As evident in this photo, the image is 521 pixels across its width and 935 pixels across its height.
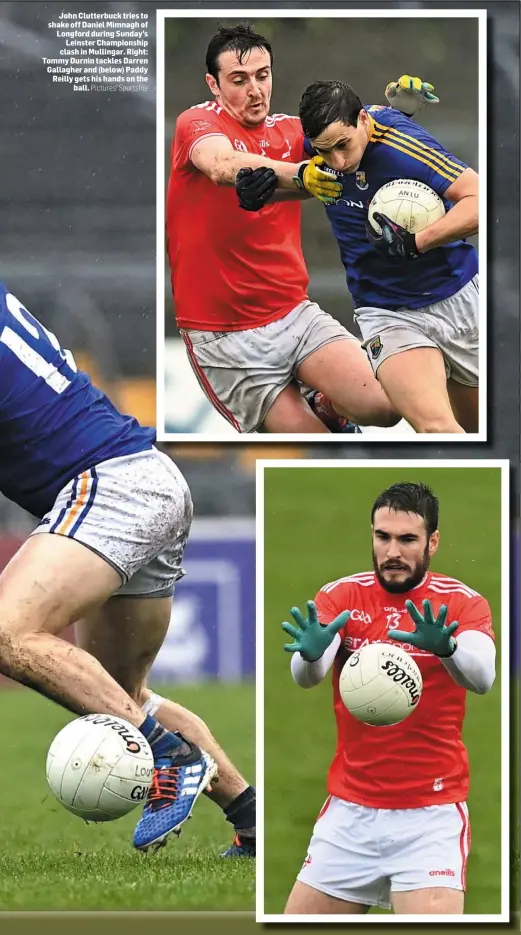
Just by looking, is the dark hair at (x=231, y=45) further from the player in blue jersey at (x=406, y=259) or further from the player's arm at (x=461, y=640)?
the player's arm at (x=461, y=640)

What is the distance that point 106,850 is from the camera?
504 centimetres

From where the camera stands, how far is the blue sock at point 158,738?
15.4 ft

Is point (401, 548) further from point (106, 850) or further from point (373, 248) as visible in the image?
point (106, 850)

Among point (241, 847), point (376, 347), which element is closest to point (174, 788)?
point (241, 847)

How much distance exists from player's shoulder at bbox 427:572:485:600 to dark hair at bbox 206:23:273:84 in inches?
72.7

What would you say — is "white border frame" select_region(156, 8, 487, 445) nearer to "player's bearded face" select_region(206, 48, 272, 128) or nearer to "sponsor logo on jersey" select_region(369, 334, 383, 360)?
"player's bearded face" select_region(206, 48, 272, 128)

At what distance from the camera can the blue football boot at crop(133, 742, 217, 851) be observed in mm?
4730

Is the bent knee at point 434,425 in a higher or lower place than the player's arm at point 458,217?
lower

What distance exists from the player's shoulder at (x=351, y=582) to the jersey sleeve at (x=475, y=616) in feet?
1.00

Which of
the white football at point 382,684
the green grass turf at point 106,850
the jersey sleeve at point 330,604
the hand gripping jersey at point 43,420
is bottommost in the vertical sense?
the green grass turf at point 106,850

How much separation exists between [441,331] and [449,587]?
0.89 metres

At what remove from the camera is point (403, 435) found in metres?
4.97

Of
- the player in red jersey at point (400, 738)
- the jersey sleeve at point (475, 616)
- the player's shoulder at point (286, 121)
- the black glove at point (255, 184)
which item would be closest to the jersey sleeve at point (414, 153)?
the player's shoulder at point (286, 121)

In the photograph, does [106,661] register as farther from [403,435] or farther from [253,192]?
[253,192]
